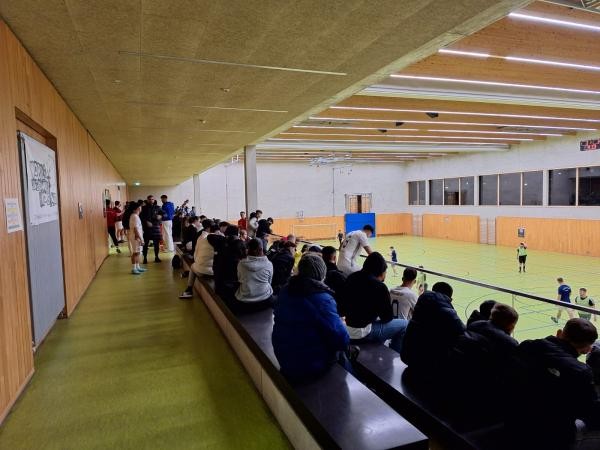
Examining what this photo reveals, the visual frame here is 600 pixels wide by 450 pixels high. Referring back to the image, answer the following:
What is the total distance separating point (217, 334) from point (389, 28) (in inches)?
147

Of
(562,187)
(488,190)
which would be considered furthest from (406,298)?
(488,190)

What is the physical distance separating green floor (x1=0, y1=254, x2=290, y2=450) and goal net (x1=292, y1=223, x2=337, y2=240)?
19405 mm

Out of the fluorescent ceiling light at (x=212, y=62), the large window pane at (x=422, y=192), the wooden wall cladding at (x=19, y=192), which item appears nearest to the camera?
the wooden wall cladding at (x=19, y=192)

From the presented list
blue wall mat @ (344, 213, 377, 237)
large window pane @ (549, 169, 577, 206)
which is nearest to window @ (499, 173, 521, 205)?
large window pane @ (549, 169, 577, 206)

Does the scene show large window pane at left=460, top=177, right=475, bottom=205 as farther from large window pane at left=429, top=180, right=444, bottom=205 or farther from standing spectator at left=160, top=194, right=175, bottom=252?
standing spectator at left=160, top=194, right=175, bottom=252

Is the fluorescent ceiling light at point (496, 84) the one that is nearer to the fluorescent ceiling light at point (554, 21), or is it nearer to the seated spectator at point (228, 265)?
the fluorescent ceiling light at point (554, 21)

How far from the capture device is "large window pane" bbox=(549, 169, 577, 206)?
16.4 metres

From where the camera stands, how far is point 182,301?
20.7 feet

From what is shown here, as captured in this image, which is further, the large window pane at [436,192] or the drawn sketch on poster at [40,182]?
the large window pane at [436,192]

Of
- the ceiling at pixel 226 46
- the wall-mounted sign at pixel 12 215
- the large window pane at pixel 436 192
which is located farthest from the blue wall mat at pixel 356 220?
the wall-mounted sign at pixel 12 215

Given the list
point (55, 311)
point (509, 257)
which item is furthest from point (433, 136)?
point (55, 311)

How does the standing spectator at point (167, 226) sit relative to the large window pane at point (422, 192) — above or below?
below

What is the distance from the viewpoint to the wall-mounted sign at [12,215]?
122 inches

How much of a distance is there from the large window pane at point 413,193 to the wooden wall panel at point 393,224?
94 centimetres
